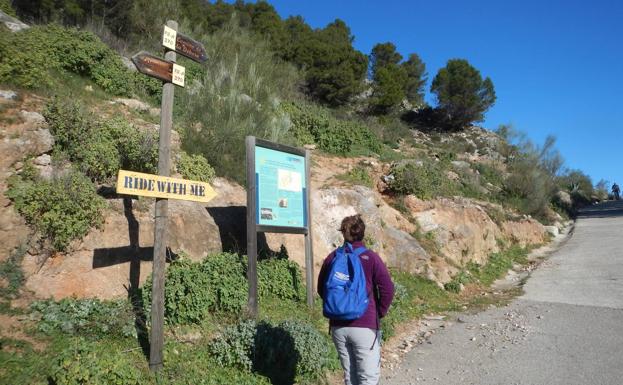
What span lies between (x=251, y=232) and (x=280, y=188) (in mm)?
924

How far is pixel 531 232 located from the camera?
1711 centimetres

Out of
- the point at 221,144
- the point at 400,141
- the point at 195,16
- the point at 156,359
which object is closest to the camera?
the point at 156,359

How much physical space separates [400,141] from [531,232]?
8876 mm

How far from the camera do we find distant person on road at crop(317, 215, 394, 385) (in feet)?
11.5

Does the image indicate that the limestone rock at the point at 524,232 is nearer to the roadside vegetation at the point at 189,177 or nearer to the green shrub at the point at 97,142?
the roadside vegetation at the point at 189,177

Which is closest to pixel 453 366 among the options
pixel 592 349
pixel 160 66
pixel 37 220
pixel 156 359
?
pixel 592 349

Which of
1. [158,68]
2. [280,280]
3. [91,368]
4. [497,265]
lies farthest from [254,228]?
[497,265]

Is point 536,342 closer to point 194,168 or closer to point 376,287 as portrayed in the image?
point 376,287

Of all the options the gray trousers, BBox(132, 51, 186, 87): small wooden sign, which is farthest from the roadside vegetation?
BBox(132, 51, 186, 87): small wooden sign

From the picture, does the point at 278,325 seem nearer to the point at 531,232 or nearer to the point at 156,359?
the point at 156,359

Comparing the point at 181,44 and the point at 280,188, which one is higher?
the point at 181,44

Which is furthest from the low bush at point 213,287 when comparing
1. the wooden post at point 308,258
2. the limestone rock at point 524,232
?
the limestone rock at point 524,232

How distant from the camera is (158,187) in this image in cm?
436

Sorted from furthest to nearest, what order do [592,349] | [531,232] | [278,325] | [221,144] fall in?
[531,232] → [221,144] → [592,349] → [278,325]
